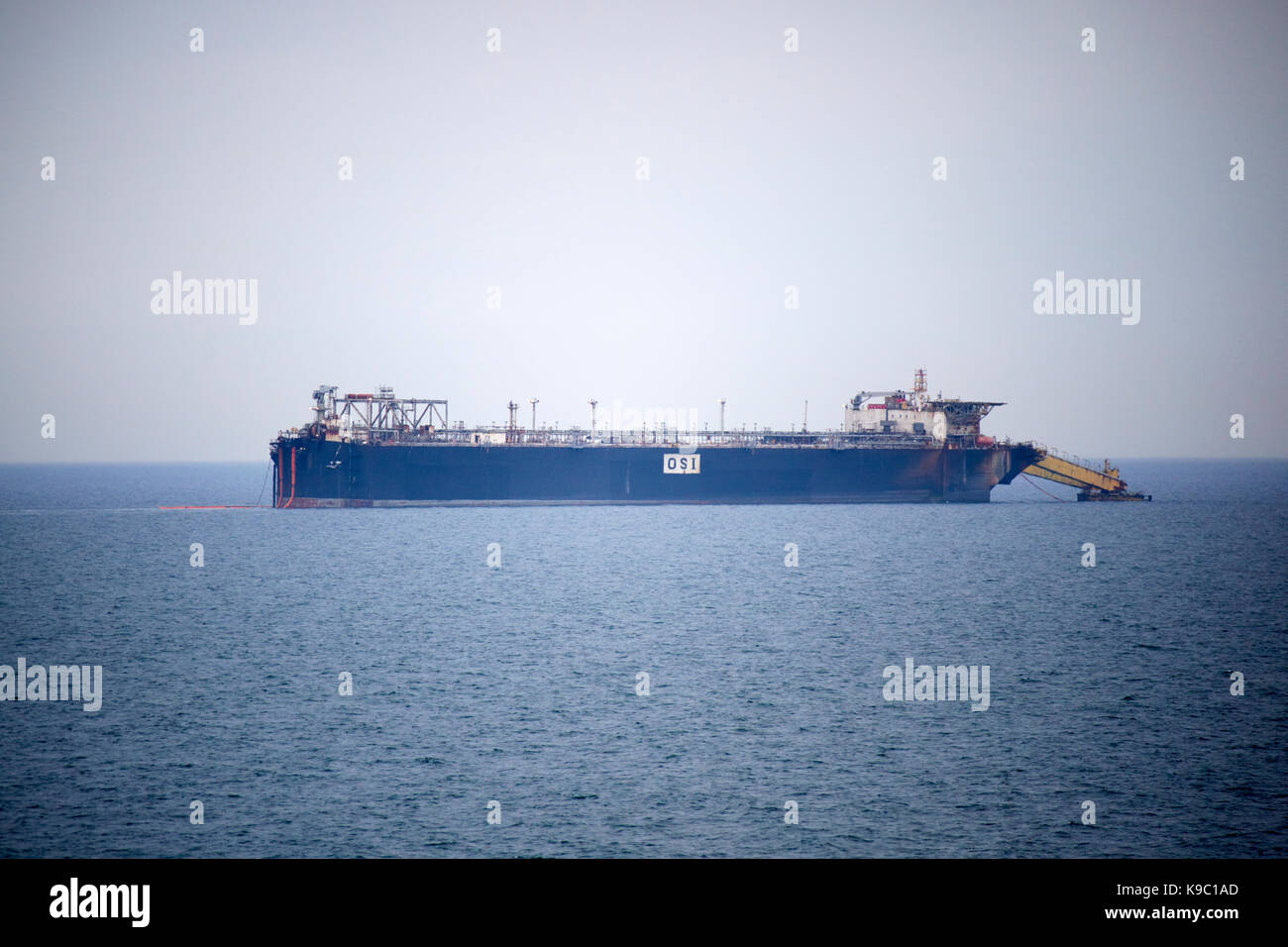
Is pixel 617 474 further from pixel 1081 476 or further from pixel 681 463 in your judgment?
pixel 1081 476

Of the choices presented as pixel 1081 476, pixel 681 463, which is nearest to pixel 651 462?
pixel 681 463

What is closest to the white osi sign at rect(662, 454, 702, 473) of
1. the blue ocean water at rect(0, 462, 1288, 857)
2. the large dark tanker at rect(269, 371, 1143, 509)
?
the large dark tanker at rect(269, 371, 1143, 509)

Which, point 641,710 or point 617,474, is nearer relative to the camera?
point 641,710

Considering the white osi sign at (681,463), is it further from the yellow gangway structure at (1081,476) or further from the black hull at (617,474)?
the yellow gangway structure at (1081,476)

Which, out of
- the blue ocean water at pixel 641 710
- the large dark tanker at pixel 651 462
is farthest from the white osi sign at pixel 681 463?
the blue ocean water at pixel 641 710

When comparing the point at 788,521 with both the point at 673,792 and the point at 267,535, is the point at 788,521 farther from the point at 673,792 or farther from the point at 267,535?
the point at 673,792

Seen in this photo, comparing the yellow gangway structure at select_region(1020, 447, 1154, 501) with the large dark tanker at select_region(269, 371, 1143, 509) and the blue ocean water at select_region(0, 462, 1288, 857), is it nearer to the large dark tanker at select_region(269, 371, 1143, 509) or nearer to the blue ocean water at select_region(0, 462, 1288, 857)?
the large dark tanker at select_region(269, 371, 1143, 509)
